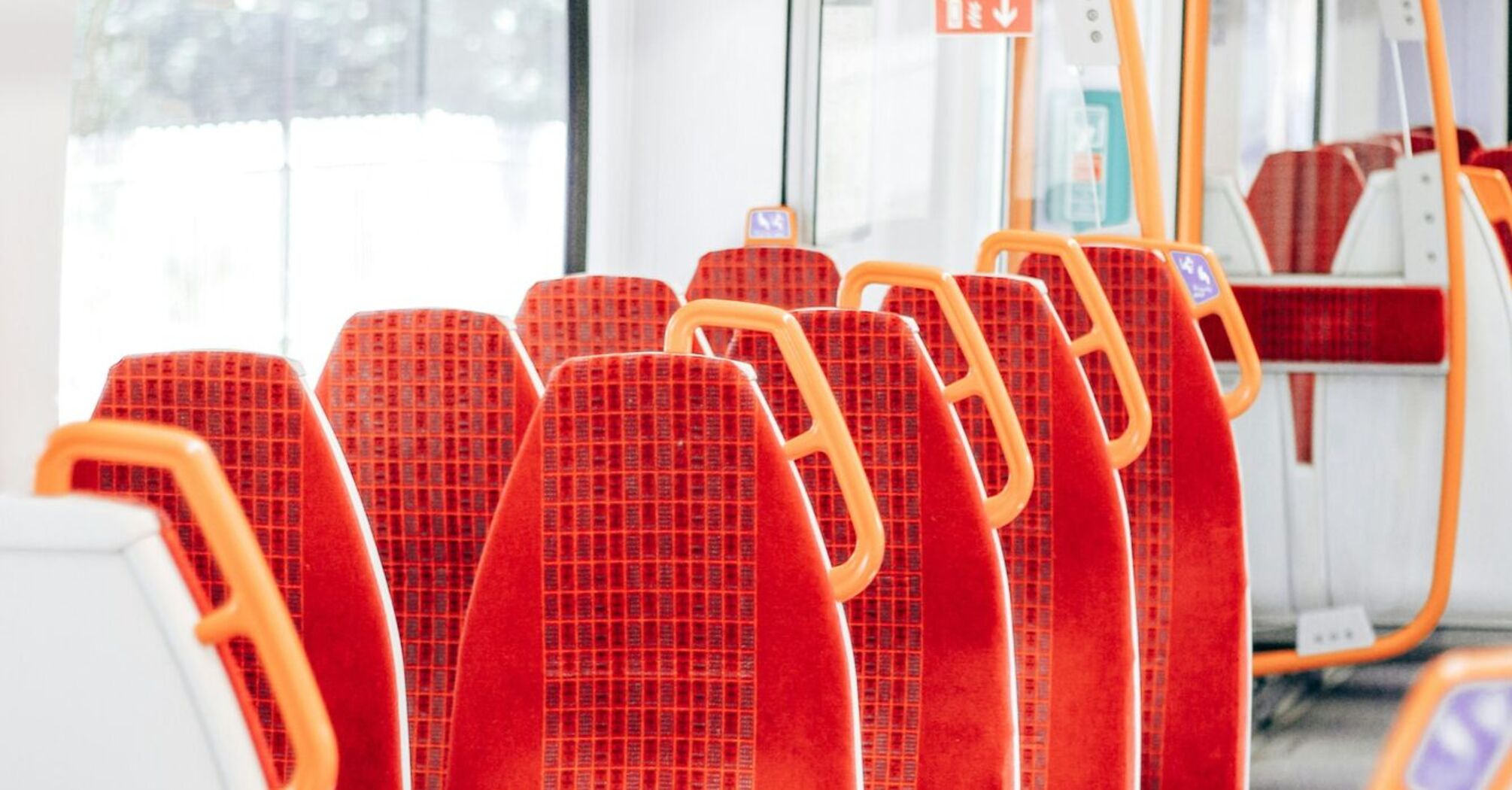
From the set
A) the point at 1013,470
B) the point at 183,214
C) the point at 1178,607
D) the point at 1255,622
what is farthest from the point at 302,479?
the point at 1255,622

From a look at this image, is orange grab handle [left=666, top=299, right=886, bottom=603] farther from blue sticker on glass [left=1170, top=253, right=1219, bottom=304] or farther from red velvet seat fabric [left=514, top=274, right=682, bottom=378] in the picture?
blue sticker on glass [left=1170, top=253, right=1219, bottom=304]

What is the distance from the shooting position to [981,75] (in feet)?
17.9

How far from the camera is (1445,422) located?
155 inches

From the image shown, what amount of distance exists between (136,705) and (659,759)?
64 centimetres

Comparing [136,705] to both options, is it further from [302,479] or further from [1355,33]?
[1355,33]

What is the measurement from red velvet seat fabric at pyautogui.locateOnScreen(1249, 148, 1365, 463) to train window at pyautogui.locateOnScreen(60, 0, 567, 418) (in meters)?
2.02

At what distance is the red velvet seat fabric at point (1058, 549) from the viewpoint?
2.14 m

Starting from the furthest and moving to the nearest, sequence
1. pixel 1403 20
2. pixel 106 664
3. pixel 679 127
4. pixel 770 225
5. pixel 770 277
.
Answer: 1. pixel 679 127
2. pixel 770 225
3. pixel 1403 20
4. pixel 770 277
5. pixel 106 664

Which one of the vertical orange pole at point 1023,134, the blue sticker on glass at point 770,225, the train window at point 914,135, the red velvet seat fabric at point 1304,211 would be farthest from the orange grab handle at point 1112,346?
the blue sticker on glass at point 770,225

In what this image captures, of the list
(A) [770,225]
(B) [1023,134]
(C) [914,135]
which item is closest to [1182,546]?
(B) [1023,134]

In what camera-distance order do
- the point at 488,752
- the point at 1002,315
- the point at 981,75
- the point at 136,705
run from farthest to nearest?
the point at 981,75, the point at 1002,315, the point at 488,752, the point at 136,705

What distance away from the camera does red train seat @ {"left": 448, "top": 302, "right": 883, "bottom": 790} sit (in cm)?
139

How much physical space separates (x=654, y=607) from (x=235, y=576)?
551mm

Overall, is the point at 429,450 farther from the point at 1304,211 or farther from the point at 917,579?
the point at 1304,211
